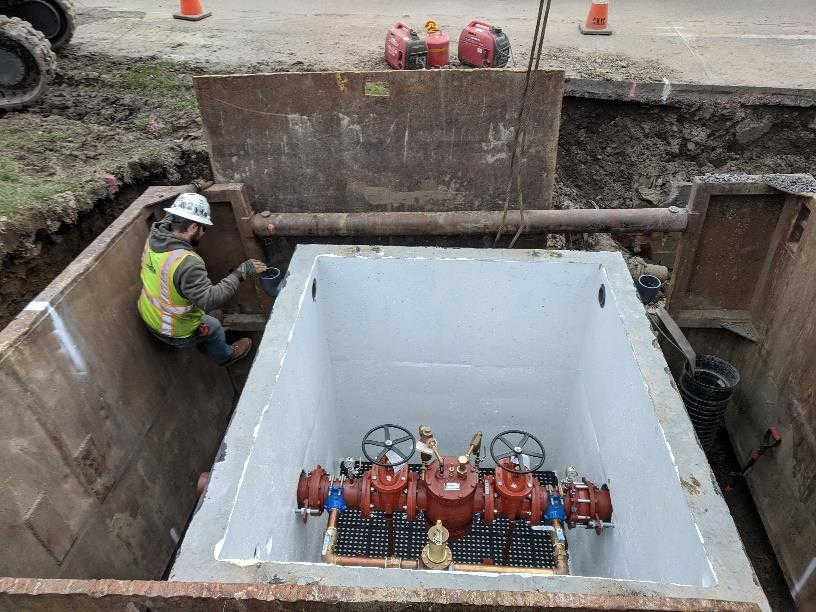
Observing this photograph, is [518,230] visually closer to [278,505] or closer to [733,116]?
[278,505]

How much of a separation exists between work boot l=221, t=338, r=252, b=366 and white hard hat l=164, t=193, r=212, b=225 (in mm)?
1329

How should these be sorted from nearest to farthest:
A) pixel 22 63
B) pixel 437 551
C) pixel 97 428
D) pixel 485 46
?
pixel 437 551 < pixel 97 428 < pixel 22 63 < pixel 485 46

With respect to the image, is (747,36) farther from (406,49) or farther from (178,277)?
(178,277)

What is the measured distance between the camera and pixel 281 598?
186cm

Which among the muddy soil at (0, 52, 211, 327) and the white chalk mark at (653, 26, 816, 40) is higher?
the white chalk mark at (653, 26, 816, 40)

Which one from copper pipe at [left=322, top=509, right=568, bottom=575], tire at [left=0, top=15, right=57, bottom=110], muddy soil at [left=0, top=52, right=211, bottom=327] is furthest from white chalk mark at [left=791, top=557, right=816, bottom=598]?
tire at [left=0, top=15, right=57, bottom=110]

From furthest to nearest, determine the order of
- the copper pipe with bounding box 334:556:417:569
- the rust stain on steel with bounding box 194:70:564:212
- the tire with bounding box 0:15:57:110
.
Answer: the tire with bounding box 0:15:57:110, the rust stain on steel with bounding box 194:70:564:212, the copper pipe with bounding box 334:556:417:569

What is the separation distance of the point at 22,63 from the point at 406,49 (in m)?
4.22

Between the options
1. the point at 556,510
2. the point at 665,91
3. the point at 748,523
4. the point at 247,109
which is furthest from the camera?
the point at 665,91

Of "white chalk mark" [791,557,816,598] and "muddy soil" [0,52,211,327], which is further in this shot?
"muddy soil" [0,52,211,327]

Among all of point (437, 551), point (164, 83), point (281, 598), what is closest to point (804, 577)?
point (437, 551)

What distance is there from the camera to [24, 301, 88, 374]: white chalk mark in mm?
3092

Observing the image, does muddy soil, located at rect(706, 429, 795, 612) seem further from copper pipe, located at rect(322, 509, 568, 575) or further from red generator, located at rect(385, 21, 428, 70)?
red generator, located at rect(385, 21, 428, 70)

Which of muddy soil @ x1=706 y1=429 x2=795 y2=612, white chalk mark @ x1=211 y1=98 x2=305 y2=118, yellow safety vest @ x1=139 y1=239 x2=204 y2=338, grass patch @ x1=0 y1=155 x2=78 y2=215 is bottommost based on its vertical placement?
muddy soil @ x1=706 y1=429 x2=795 y2=612
